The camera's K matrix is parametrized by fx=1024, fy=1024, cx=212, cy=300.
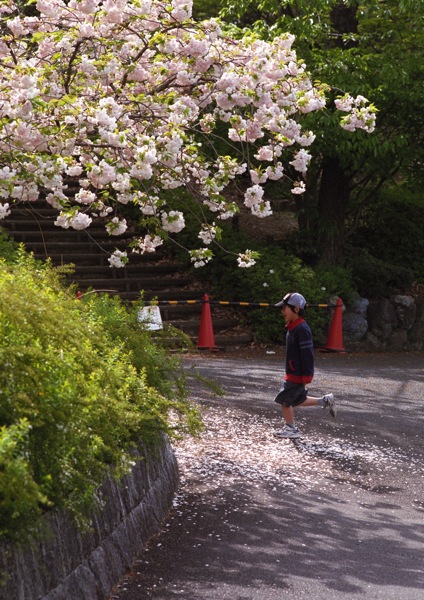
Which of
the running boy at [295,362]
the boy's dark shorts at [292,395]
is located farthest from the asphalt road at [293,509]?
the boy's dark shorts at [292,395]

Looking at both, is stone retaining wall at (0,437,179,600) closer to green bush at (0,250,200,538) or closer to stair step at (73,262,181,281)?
green bush at (0,250,200,538)

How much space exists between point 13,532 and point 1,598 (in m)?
0.28

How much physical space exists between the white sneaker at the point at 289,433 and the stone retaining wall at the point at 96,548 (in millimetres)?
3056

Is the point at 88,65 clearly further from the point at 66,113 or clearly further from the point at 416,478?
the point at 416,478

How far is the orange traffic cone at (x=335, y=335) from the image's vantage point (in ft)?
62.9

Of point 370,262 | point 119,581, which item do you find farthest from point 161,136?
point 370,262

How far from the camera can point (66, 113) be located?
8898 mm

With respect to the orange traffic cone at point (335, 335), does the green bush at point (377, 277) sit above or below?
above

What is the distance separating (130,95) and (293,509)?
4054 mm

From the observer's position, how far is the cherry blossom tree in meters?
8.83

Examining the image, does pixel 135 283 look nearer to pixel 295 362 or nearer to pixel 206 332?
pixel 206 332

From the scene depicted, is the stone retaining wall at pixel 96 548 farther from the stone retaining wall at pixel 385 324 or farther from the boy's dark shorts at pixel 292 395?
the stone retaining wall at pixel 385 324

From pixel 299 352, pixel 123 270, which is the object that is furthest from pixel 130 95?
pixel 123 270

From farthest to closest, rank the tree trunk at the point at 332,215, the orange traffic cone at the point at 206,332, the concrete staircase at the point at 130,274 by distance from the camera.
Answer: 1. the tree trunk at the point at 332,215
2. the concrete staircase at the point at 130,274
3. the orange traffic cone at the point at 206,332
